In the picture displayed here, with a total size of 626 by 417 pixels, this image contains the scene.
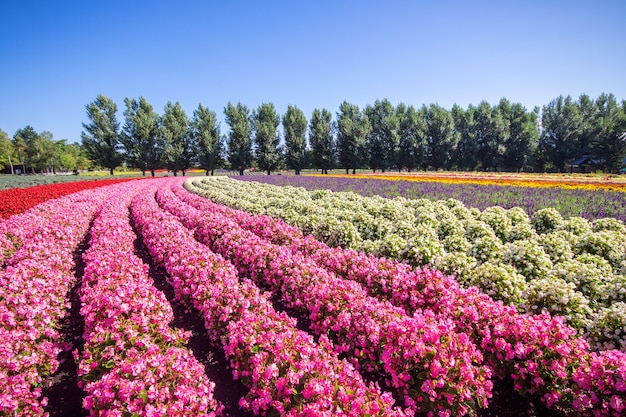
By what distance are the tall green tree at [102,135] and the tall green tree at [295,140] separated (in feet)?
110

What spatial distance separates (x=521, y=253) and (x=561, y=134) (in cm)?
7667

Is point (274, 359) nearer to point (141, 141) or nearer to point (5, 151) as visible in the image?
point (141, 141)

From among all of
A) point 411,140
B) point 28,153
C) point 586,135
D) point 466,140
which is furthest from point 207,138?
point 586,135

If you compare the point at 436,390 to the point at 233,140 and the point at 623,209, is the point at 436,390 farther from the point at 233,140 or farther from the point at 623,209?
the point at 233,140

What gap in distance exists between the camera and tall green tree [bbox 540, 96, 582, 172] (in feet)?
204

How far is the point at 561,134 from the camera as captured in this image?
63562mm

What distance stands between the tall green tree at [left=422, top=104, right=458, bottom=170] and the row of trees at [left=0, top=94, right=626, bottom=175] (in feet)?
0.72

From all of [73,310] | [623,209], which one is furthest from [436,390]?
[623,209]

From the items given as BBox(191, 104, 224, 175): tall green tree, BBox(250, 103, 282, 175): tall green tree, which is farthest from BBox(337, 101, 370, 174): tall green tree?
BBox(191, 104, 224, 175): tall green tree

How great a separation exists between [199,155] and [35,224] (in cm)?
5793

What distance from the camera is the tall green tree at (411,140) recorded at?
65875 millimetres

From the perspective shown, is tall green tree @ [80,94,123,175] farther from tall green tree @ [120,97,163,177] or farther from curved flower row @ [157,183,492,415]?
curved flower row @ [157,183,492,415]

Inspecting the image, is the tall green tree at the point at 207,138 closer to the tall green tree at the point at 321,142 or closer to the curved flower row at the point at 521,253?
the tall green tree at the point at 321,142

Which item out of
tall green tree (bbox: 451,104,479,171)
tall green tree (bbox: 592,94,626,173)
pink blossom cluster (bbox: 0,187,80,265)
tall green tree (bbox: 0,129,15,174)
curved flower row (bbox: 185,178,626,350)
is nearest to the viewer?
curved flower row (bbox: 185,178,626,350)
